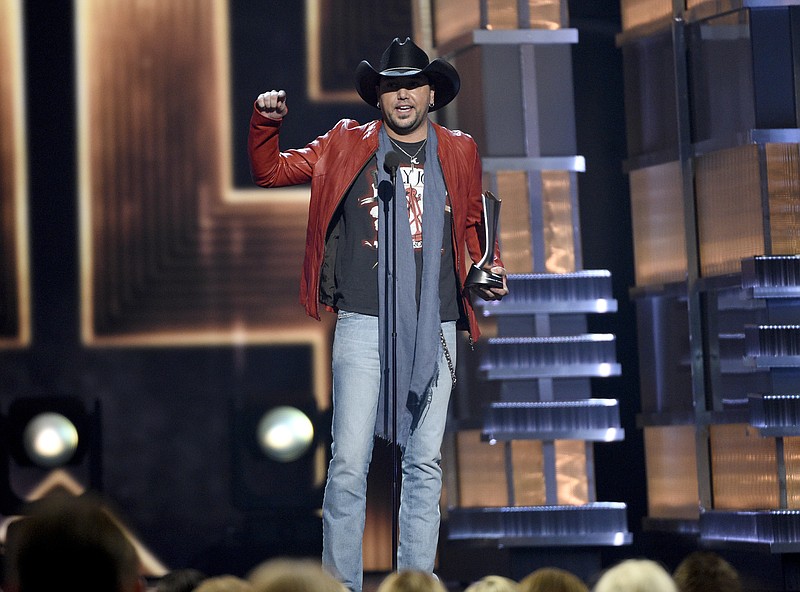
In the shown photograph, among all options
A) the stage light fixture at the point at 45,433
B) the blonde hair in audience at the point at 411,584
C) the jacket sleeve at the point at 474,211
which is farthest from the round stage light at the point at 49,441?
the blonde hair in audience at the point at 411,584

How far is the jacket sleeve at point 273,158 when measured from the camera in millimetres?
3178

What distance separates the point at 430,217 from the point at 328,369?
187cm

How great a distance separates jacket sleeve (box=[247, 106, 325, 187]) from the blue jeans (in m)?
0.38

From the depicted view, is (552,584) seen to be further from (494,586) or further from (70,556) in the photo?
(70,556)

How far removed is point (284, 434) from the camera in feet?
15.6

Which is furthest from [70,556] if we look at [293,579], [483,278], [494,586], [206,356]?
[206,356]

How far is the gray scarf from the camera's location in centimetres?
317

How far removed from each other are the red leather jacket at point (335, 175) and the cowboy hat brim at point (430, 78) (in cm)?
10

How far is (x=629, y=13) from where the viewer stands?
184 inches

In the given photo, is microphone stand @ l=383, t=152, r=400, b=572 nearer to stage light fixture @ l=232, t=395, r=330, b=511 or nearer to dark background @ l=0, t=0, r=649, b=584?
stage light fixture @ l=232, t=395, r=330, b=511

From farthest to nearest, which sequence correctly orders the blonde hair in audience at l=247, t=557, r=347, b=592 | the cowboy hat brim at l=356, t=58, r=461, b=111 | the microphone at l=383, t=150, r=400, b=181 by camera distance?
the cowboy hat brim at l=356, t=58, r=461, b=111
the microphone at l=383, t=150, r=400, b=181
the blonde hair in audience at l=247, t=557, r=347, b=592

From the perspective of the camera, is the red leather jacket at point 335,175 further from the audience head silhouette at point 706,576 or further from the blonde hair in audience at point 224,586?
the blonde hair in audience at point 224,586

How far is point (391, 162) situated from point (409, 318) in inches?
15.5

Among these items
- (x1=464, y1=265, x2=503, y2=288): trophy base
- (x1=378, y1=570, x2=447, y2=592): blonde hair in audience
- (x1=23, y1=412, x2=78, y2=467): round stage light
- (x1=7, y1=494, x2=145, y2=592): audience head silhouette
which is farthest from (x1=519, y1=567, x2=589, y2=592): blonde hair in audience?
(x1=23, y1=412, x2=78, y2=467): round stage light
